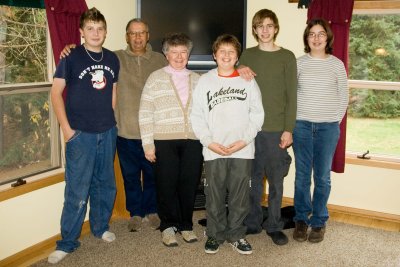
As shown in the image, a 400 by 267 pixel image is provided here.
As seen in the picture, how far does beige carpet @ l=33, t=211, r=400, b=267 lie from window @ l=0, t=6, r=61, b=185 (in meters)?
0.68

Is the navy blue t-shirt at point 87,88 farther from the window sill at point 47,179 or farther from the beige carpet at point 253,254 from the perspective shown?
the beige carpet at point 253,254

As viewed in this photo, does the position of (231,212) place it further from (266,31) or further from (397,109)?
(397,109)

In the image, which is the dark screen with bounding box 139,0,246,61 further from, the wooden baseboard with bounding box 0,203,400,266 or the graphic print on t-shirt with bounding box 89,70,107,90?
the wooden baseboard with bounding box 0,203,400,266

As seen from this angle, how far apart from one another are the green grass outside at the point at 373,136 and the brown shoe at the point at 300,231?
0.97m

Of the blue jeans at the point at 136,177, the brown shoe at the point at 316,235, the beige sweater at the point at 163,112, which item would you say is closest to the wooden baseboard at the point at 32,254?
the blue jeans at the point at 136,177

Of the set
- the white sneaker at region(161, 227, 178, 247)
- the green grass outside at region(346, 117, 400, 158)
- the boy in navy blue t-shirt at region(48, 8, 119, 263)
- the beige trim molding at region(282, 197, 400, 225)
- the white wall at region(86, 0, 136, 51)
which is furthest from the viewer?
the green grass outside at region(346, 117, 400, 158)

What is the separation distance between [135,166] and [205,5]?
1.43 m

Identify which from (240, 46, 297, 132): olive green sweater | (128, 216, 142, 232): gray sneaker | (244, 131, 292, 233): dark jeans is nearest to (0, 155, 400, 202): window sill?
(128, 216, 142, 232): gray sneaker

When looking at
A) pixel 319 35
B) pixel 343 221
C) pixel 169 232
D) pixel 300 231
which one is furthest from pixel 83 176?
pixel 343 221

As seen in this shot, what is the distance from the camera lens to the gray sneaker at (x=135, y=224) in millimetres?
3121

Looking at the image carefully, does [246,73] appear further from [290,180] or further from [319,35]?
[290,180]

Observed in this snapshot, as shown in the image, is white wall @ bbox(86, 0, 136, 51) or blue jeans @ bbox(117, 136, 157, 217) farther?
white wall @ bbox(86, 0, 136, 51)

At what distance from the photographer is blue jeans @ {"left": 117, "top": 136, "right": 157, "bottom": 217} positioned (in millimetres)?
3004

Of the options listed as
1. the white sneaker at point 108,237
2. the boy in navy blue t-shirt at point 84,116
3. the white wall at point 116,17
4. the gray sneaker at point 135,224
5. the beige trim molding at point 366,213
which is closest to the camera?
the boy in navy blue t-shirt at point 84,116
